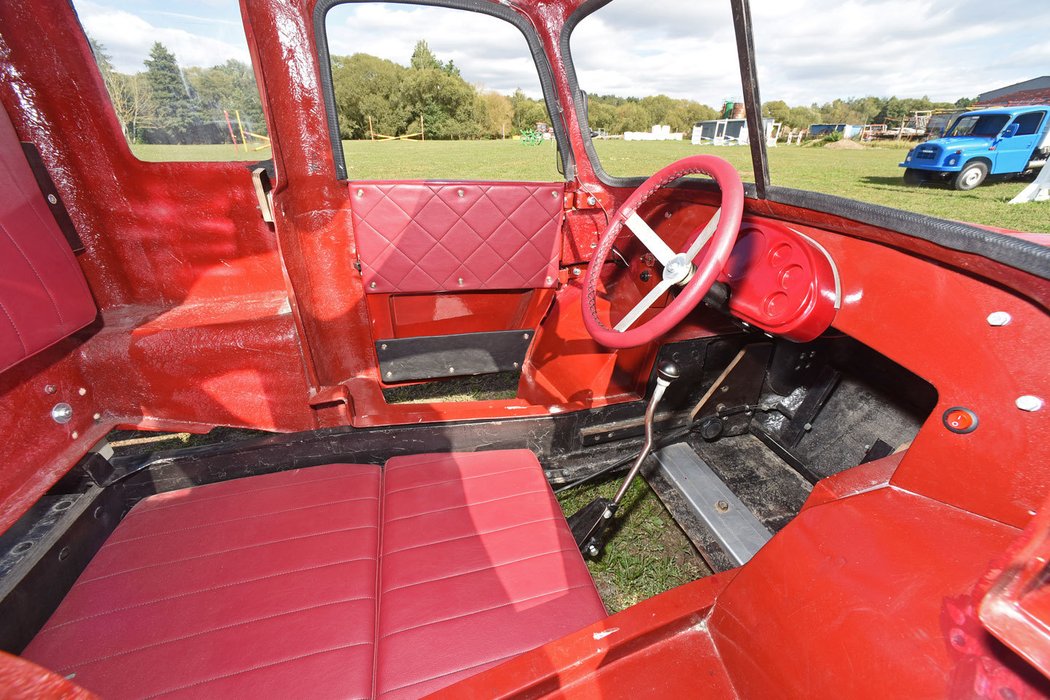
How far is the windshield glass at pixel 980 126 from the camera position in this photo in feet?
21.4

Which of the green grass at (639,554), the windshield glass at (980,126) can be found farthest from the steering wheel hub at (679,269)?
the windshield glass at (980,126)

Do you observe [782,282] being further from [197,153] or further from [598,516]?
[197,153]

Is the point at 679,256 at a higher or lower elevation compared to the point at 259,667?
higher

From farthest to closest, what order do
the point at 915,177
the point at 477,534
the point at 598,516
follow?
1. the point at 915,177
2. the point at 598,516
3. the point at 477,534

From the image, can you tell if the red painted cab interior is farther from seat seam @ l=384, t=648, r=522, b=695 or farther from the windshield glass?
the windshield glass

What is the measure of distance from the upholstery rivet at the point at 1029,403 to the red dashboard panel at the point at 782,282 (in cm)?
47

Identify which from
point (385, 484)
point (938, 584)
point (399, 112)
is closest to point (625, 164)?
point (399, 112)

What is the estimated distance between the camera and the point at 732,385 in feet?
6.47

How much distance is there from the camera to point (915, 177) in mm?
8016

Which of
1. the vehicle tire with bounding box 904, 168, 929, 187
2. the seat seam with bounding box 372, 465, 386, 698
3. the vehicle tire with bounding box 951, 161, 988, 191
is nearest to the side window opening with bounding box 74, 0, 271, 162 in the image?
the seat seam with bounding box 372, 465, 386, 698

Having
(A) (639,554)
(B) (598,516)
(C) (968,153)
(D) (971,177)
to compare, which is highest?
(C) (968,153)

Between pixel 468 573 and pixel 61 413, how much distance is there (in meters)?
1.35

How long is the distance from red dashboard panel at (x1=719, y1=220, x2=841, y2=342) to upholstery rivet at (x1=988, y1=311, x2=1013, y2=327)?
1.13 ft

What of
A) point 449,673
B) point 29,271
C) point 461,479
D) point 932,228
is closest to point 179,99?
point 29,271
